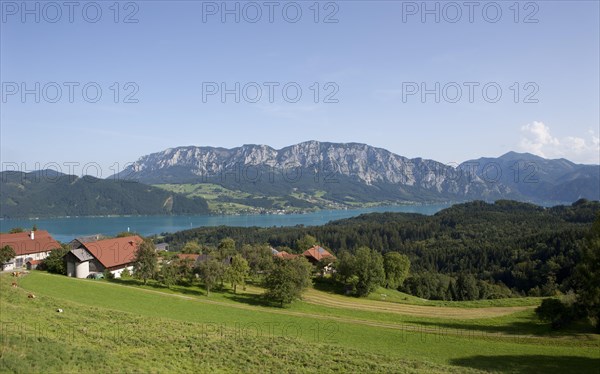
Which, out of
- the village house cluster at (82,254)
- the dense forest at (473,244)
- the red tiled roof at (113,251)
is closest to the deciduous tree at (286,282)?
the village house cluster at (82,254)

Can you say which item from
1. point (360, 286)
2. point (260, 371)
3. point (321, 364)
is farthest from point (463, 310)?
point (260, 371)

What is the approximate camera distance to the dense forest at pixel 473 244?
3538 inches

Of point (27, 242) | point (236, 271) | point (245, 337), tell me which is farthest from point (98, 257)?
point (245, 337)

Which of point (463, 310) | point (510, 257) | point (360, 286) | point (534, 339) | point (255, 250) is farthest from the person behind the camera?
point (510, 257)

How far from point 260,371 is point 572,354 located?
21392mm

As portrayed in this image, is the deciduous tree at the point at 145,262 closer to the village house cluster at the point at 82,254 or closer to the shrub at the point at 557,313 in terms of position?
the village house cluster at the point at 82,254

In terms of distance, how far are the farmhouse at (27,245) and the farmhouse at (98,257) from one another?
30.1ft

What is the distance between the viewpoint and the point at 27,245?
5650 cm

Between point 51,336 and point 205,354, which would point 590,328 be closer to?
point 205,354

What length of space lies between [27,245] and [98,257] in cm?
1482

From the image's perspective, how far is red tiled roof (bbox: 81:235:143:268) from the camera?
165 feet

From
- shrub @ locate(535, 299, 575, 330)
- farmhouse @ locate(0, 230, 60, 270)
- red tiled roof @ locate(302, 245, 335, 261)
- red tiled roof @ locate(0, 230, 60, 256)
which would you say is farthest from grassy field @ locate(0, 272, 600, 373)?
red tiled roof @ locate(302, 245, 335, 261)

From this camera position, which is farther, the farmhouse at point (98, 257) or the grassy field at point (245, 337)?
the farmhouse at point (98, 257)

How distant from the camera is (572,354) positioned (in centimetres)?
2609
